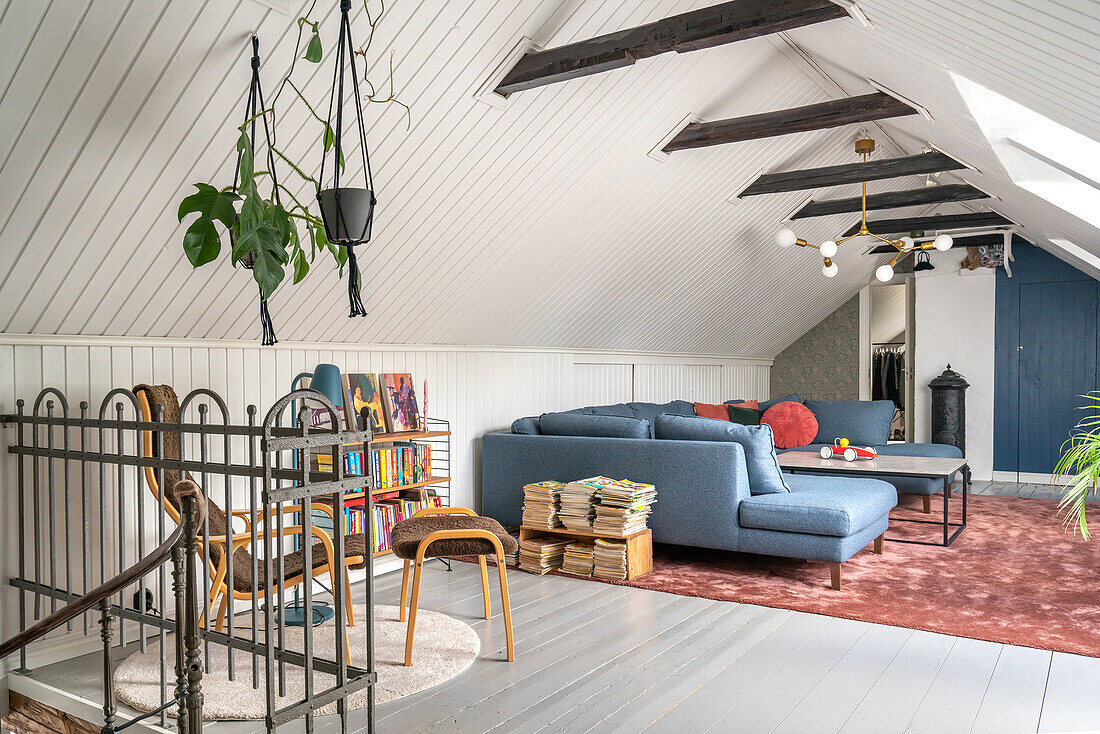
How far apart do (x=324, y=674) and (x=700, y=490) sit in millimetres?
2400

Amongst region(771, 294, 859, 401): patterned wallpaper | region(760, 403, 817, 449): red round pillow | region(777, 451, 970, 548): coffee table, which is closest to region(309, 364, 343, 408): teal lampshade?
region(777, 451, 970, 548): coffee table

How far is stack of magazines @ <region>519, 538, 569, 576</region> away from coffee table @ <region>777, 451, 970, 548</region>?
1.89m

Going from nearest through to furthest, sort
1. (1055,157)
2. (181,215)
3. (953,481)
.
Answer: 1. (181,215)
2. (1055,157)
3. (953,481)

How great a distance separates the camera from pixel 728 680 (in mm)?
3156

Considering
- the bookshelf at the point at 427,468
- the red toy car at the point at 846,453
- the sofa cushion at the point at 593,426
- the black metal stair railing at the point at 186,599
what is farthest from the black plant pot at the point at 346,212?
the red toy car at the point at 846,453

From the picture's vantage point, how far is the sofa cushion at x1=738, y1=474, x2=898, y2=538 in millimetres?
4387

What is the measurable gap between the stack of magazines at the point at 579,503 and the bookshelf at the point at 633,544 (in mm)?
48

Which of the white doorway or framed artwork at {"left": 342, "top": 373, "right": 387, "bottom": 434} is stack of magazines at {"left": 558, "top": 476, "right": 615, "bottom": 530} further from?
the white doorway

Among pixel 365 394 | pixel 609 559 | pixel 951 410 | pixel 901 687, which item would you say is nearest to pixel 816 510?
pixel 609 559

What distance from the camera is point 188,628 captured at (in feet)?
6.50

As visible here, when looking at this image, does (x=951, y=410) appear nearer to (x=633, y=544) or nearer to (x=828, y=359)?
(x=828, y=359)

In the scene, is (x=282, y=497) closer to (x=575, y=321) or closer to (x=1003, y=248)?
(x=575, y=321)

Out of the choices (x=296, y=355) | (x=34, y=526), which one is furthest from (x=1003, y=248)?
(x=34, y=526)

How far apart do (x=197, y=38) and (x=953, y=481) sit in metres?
8.14
